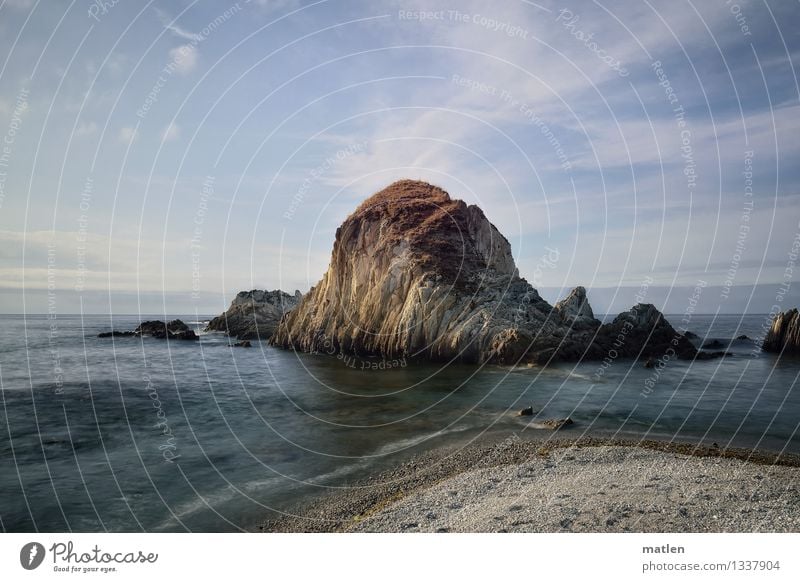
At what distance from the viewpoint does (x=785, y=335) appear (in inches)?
1762

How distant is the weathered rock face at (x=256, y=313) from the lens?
73.1 m

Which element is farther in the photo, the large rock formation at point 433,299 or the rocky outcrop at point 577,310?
the rocky outcrop at point 577,310

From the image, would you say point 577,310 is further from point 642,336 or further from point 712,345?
point 712,345

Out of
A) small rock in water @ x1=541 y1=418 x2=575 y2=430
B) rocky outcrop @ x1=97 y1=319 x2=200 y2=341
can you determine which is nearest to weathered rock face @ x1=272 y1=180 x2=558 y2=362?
small rock in water @ x1=541 y1=418 x2=575 y2=430

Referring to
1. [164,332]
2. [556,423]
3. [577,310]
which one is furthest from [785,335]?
[164,332]

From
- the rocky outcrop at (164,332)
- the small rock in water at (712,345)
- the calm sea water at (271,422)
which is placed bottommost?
the calm sea water at (271,422)

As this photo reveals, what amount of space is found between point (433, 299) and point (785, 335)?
37.9m

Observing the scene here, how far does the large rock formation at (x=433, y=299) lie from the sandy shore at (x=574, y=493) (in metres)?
21.4

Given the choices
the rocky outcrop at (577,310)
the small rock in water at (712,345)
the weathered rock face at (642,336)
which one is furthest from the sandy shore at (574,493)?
the small rock in water at (712,345)

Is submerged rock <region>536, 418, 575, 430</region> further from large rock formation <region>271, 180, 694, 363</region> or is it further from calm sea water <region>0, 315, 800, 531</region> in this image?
large rock formation <region>271, 180, 694, 363</region>

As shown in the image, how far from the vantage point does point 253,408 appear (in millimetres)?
23406

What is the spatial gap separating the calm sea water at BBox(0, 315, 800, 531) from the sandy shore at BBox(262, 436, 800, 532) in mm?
1689

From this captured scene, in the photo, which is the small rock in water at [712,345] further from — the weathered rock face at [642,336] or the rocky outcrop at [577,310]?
the rocky outcrop at [577,310]

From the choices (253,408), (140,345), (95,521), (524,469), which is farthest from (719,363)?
(140,345)
